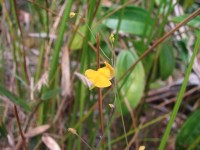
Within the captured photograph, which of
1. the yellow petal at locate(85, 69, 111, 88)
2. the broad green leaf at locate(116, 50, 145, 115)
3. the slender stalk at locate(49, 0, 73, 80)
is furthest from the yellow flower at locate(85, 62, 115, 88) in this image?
the broad green leaf at locate(116, 50, 145, 115)

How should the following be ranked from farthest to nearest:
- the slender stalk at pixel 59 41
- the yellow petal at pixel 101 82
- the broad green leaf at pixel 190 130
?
the broad green leaf at pixel 190 130, the slender stalk at pixel 59 41, the yellow petal at pixel 101 82

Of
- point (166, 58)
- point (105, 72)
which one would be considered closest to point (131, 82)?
point (166, 58)

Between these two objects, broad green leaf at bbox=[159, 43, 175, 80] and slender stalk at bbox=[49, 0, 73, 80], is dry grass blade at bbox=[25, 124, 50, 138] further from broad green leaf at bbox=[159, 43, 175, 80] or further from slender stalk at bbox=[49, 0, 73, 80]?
broad green leaf at bbox=[159, 43, 175, 80]

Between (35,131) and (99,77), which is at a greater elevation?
(99,77)

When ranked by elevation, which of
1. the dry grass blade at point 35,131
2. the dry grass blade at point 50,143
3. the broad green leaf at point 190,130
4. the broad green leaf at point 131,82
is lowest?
the broad green leaf at point 190,130

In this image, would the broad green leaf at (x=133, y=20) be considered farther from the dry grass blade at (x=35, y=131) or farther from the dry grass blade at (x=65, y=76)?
the dry grass blade at (x=35, y=131)

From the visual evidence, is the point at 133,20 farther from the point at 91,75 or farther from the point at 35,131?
the point at 91,75

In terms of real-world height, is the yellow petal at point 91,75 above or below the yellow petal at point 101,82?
above

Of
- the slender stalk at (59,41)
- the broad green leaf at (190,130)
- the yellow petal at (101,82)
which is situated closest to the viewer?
the yellow petal at (101,82)

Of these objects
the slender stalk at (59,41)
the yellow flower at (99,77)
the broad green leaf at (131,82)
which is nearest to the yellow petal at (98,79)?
the yellow flower at (99,77)
